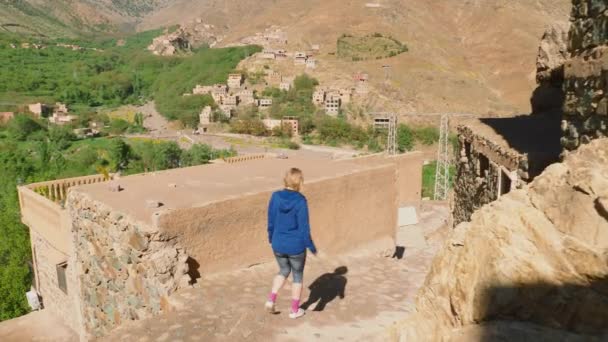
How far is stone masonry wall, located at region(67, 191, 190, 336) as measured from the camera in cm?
491

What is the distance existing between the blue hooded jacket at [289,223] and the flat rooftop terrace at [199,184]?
1325mm

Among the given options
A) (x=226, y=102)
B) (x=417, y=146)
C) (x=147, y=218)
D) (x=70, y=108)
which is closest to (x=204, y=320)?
(x=147, y=218)

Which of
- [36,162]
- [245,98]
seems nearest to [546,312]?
[36,162]

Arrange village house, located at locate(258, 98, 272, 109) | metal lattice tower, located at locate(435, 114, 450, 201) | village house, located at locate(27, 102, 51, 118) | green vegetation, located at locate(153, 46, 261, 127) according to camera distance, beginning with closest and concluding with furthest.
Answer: metal lattice tower, located at locate(435, 114, 450, 201) → village house, located at locate(27, 102, 51, 118) → village house, located at locate(258, 98, 272, 109) → green vegetation, located at locate(153, 46, 261, 127)

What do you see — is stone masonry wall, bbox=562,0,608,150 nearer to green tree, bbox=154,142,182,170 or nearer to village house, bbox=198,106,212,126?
green tree, bbox=154,142,182,170

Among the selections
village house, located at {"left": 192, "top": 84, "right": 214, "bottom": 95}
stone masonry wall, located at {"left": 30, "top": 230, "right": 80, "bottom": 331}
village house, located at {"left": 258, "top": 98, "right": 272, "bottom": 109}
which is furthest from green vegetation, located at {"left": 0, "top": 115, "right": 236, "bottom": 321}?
village house, located at {"left": 192, "top": 84, "right": 214, "bottom": 95}

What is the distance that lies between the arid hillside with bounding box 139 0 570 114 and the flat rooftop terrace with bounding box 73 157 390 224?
160 ft

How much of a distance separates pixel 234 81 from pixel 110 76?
2399cm

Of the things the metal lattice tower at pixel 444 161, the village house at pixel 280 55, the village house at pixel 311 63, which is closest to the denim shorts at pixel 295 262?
the metal lattice tower at pixel 444 161

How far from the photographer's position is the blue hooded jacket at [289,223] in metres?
4.12

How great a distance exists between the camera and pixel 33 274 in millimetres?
13172

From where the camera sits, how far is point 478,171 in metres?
7.86

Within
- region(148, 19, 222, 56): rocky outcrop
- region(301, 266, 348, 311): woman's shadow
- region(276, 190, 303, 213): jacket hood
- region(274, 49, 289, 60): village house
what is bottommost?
region(301, 266, 348, 311): woman's shadow

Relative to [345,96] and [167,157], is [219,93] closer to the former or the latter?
[345,96]
